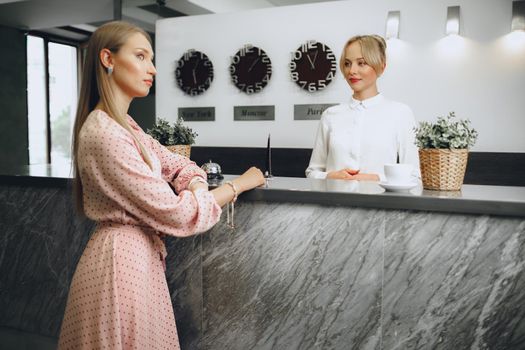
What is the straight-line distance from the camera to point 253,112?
5.16 meters

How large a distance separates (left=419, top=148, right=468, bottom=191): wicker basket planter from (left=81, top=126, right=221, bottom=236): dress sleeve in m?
0.88

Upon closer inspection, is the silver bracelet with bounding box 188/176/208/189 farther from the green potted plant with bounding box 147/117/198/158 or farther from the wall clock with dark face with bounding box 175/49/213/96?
the wall clock with dark face with bounding box 175/49/213/96

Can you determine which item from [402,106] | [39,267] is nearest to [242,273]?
[39,267]

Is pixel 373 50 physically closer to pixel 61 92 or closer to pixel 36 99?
pixel 36 99

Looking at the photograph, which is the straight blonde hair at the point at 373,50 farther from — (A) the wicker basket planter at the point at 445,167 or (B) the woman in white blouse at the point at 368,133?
(A) the wicker basket planter at the point at 445,167

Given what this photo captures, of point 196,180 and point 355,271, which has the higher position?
point 196,180

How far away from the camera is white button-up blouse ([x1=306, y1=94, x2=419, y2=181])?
9.18ft

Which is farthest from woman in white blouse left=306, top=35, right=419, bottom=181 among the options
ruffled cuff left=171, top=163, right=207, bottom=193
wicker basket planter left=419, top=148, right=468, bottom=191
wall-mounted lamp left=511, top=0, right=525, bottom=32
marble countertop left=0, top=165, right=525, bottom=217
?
wall-mounted lamp left=511, top=0, right=525, bottom=32

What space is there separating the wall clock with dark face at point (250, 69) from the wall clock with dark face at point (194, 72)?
0.32m

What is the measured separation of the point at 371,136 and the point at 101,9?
14.9 ft

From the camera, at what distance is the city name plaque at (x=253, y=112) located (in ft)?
16.7

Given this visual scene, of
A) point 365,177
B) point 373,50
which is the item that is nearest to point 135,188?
point 365,177

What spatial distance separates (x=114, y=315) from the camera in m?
1.46

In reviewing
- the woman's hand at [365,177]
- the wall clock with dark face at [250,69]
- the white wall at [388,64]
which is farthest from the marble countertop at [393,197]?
the wall clock with dark face at [250,69]
